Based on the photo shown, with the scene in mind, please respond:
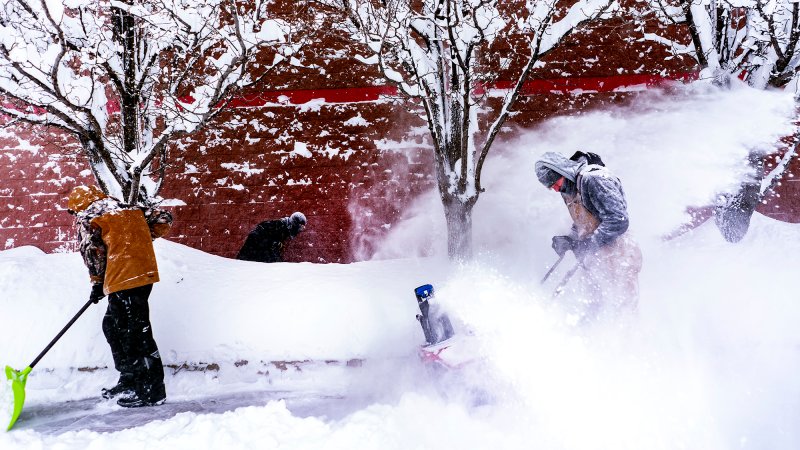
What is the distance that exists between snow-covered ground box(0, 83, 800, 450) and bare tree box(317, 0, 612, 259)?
957 millimetres

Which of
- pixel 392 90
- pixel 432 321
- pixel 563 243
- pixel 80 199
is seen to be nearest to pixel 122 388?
pixel 80 199

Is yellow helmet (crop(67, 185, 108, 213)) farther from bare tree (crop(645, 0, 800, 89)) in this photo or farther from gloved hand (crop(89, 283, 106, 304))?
bare tree (crop(645, 0, 800, 89))

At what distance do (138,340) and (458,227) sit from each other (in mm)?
3282

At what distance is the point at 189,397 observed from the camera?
4.16 m

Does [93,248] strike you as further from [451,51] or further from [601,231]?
[601,231]

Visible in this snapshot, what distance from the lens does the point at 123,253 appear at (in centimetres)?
390

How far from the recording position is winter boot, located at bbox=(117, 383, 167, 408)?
13.0 feet

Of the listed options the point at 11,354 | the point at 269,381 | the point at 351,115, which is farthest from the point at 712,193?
the point at 11,354

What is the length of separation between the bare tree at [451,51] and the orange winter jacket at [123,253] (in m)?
2.60

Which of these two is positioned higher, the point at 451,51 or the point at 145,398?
the point at 451,51

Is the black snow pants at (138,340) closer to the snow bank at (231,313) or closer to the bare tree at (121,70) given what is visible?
the snow bank at (231,313)

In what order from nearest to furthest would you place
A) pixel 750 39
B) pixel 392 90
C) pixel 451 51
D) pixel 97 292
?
pixel 97 292 < pixel 451 51 < pixel 750 39 < pixel 392 90

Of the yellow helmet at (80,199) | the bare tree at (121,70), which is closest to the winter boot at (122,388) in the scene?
the yellow helmet at (80,199)

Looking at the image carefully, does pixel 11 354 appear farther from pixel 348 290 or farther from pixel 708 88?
pixel 708 88
